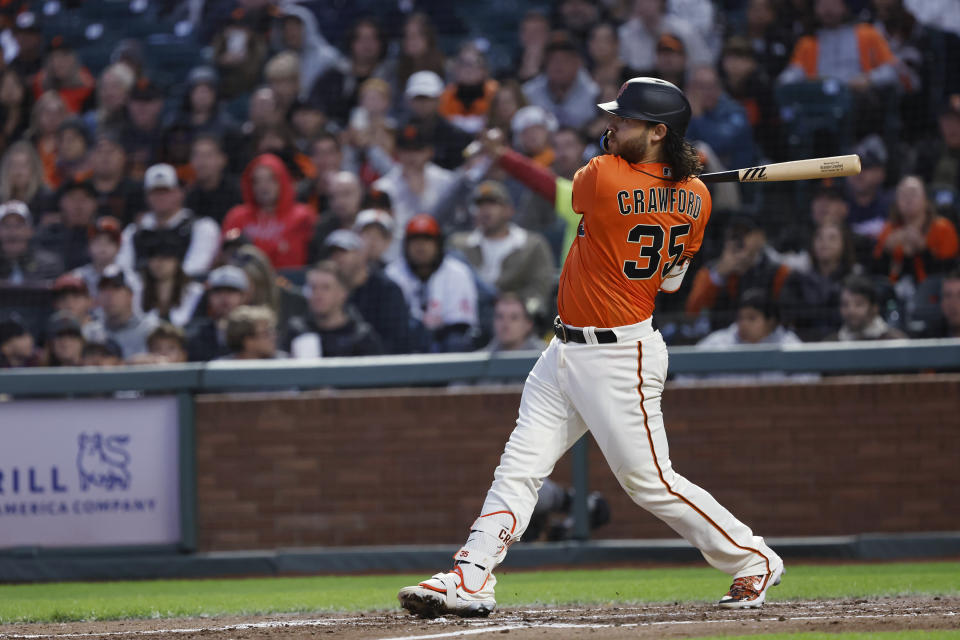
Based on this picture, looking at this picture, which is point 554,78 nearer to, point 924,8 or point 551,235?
point 551,235

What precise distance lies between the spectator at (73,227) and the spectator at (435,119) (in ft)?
8.89

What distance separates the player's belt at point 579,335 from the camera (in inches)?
167

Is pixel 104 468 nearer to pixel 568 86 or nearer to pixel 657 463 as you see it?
pixel 657 463

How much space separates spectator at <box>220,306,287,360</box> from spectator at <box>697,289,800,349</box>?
2587 millimetres

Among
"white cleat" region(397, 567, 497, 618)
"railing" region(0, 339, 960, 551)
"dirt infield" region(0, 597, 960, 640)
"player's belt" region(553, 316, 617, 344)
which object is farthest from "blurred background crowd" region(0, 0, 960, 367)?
"white cleat" region(397, 567, 497, 618)

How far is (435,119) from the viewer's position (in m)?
10.4

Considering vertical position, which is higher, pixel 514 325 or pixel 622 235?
pixel 622 235

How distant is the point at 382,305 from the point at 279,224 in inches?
66.2

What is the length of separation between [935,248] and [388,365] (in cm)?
351

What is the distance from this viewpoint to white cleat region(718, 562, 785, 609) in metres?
4.35

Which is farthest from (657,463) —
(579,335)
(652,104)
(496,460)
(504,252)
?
(504,252)

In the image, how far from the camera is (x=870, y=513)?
22.8 ft

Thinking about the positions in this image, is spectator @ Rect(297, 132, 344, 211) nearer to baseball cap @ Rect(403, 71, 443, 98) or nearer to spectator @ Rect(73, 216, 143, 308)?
baseball cap @ Rect(403, 71, 443, 98)

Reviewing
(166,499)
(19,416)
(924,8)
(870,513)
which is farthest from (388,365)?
(924,8)
